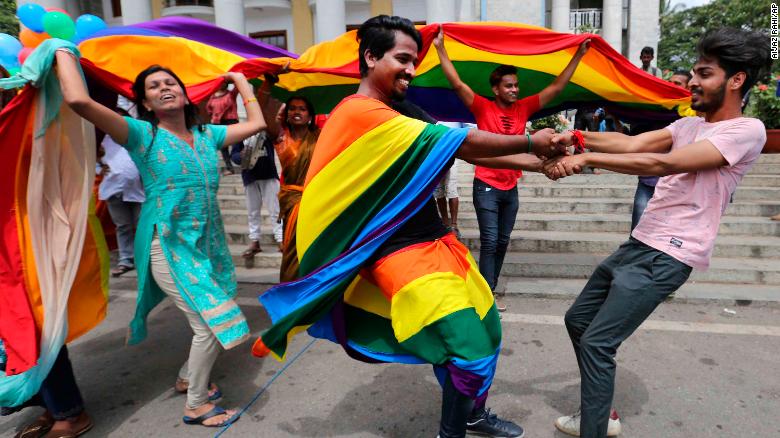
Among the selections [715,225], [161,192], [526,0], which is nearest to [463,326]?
[715,225]

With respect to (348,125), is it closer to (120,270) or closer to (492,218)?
(492,218)

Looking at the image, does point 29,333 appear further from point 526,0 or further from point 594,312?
point 526,0

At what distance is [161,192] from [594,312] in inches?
90.8

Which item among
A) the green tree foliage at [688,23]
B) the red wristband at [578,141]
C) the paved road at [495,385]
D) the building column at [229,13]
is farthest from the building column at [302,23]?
the green tree foliage at [688,23]

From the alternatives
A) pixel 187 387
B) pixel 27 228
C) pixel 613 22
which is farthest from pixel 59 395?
pixel 613 22

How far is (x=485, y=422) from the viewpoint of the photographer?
7.82 feet

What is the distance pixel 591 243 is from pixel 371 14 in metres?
14.1

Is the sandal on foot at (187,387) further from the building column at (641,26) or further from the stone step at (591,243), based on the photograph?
the building column at (641,26)

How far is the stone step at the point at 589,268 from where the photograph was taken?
457 cm

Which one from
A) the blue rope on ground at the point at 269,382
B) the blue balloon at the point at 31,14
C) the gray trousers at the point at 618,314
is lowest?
the blue rope on ground at the point at 269,382

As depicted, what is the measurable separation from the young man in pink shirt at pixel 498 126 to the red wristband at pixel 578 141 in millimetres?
1449

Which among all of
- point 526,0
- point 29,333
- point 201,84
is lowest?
point 29,333

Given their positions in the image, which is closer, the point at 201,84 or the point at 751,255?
the point at 201,84

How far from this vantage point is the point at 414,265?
73.9 inches
